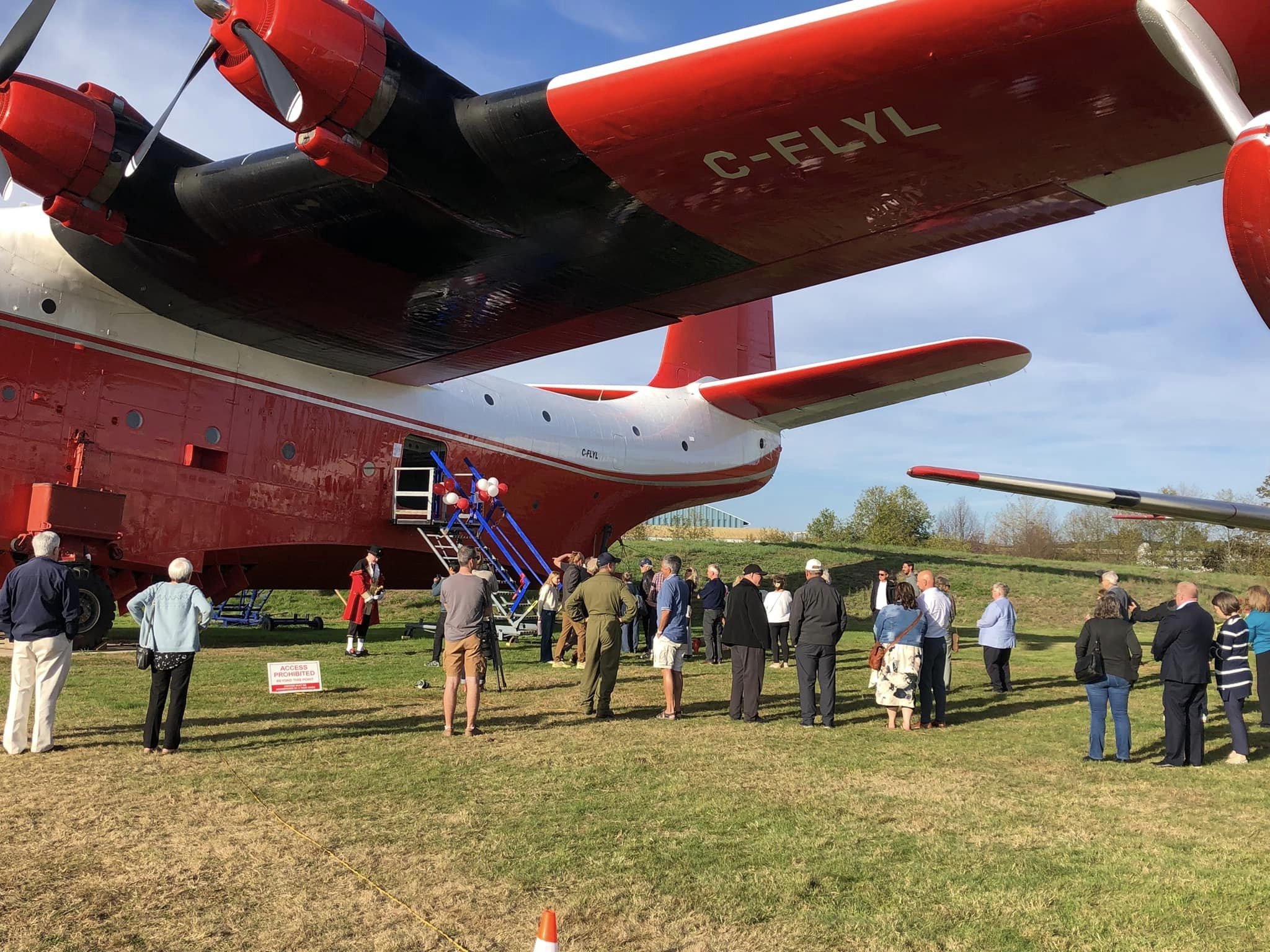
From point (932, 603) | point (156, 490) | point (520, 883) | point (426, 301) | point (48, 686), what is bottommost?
point (520, 883)

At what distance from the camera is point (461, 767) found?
6.52m

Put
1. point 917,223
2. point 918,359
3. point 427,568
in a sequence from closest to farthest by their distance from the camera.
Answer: point 917,223, point 918,359, point 427,568

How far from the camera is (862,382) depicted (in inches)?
609

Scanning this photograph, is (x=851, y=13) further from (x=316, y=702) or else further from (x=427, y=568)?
(x=427, y=568)

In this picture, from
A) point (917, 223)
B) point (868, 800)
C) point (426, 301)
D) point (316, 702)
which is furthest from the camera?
point (426, 301)

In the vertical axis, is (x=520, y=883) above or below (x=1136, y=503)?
below

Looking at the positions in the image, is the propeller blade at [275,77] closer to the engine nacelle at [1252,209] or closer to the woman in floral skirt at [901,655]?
the engine nacelle at [1252,209]

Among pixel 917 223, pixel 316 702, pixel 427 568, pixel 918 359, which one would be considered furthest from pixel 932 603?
pixel 427 568

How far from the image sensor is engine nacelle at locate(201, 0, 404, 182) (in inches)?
277

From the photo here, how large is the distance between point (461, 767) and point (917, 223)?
6.21 m

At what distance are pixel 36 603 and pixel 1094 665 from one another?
832 cm

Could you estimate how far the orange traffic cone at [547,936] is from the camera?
2236mm

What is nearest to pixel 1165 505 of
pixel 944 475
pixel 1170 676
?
pixel 944 475

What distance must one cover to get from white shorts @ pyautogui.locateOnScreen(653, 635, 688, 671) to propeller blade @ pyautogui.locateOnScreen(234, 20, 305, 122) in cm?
569
